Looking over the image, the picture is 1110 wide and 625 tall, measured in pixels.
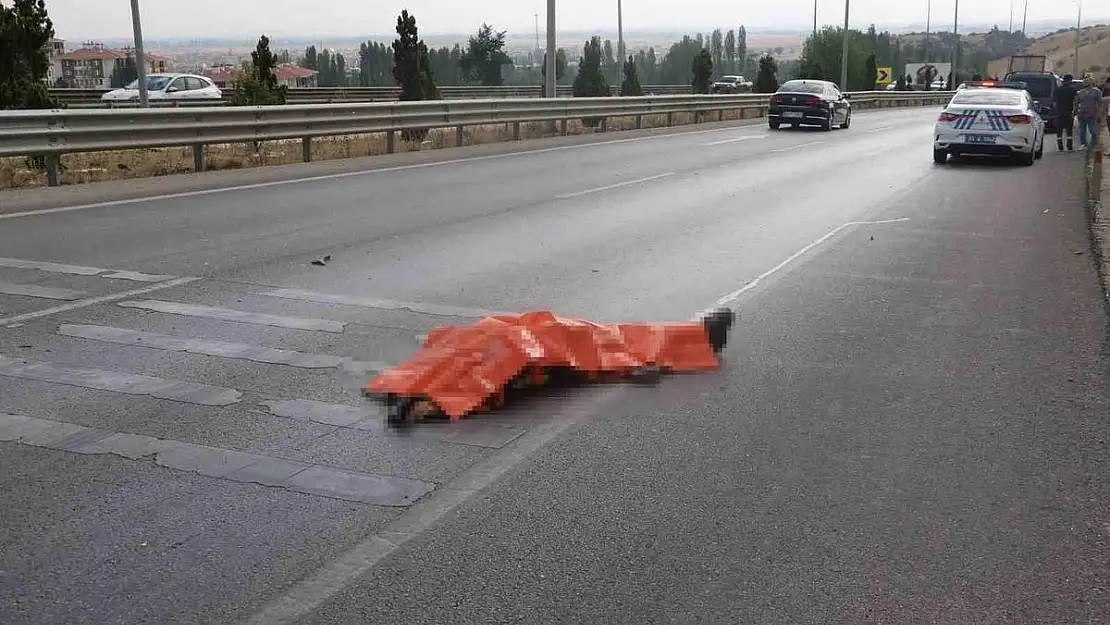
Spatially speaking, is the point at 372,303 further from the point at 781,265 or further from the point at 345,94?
the point at 345,94

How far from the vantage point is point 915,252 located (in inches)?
428

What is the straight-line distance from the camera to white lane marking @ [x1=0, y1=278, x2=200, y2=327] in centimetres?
729

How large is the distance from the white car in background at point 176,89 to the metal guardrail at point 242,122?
14.4 metres

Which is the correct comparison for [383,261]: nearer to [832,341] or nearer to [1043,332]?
[832,341]

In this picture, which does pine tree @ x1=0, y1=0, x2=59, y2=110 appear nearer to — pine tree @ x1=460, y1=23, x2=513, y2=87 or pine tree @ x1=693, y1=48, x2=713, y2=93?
pine tree @ x1=693, y1=48, x2=713, y2=93

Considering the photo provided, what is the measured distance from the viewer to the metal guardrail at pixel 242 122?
14.5 metres

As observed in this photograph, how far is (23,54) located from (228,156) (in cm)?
359

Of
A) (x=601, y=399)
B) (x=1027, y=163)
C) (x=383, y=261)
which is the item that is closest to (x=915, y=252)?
(x=383, y=261)

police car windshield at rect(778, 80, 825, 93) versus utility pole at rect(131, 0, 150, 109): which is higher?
utility pole at rect(131, 0, 150, 109)

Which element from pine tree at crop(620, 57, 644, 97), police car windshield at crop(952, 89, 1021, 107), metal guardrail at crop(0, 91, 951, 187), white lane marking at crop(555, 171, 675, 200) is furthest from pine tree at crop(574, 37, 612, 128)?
white lane marking at crop(555, 171, 675, 200)

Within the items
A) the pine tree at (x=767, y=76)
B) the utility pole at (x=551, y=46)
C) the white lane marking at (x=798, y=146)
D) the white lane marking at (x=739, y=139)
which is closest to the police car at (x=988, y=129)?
the white lane marking at (x=798, y=146)

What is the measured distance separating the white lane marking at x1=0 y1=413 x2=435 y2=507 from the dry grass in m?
11.0

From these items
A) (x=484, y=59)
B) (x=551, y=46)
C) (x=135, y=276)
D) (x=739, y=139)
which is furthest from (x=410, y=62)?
(x=484, y=59)

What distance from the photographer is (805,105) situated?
3312 centimetres
